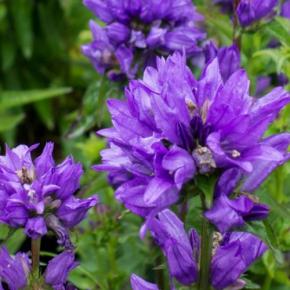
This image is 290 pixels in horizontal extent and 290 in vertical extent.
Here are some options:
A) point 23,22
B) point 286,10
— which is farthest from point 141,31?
point 23,22

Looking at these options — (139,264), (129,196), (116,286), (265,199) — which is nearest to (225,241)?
(265,199)

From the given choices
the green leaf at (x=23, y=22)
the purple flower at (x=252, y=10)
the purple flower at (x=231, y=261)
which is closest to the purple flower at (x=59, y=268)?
the purple flower at (x=231, y=261)

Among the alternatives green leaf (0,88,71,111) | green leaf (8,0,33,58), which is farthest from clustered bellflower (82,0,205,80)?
green leaf (8,0,33,58)

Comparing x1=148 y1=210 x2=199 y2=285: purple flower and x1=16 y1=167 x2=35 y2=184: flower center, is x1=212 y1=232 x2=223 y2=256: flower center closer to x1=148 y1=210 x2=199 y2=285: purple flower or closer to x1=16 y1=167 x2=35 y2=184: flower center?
x1=148 y1=210 x2=199 y2=285: purple flower

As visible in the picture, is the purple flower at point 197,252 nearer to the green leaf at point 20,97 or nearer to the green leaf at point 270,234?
the green leaf at point 270,234

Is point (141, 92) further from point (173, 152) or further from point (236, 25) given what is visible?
point (236, 25)

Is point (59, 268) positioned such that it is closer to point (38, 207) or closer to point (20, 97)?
point (38, 207)
